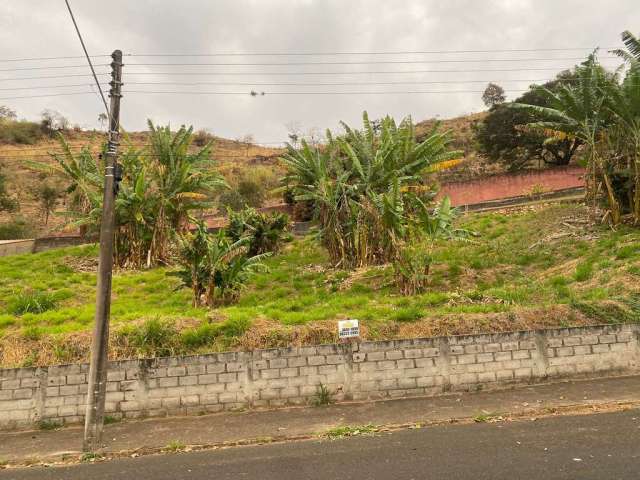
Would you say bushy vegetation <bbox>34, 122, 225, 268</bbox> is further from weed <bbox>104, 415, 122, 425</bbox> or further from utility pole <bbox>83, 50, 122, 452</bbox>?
weed <bbox>104, 415, 122, 425</bbox>

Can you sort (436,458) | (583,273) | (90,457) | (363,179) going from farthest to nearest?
(363,179) → (583,273) → (90,457) → (436,458)

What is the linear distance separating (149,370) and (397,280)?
22.8 ft

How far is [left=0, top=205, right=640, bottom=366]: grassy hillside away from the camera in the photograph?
920cm

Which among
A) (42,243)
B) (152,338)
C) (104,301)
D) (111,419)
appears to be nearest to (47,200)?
(42,243)

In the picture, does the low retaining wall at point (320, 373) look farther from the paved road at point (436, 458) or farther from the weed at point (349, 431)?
the paved road at point (436, 458)

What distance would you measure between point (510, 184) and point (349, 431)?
2169cm

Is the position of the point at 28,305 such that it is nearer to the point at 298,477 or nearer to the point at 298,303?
the point at 298,303

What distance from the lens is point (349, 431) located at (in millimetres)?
7090

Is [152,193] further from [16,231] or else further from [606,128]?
[606,128]

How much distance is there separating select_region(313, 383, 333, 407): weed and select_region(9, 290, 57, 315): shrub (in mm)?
8883

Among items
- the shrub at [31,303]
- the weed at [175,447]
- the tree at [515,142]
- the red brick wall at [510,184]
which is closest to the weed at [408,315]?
the weed at [175,447]

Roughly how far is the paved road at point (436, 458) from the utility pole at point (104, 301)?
802mm

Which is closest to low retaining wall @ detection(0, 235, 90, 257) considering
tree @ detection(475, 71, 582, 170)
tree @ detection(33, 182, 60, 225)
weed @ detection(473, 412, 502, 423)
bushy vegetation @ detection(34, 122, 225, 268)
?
bushy vegetation @ detection(34, 122, 225, 268)

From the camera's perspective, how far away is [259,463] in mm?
6098
